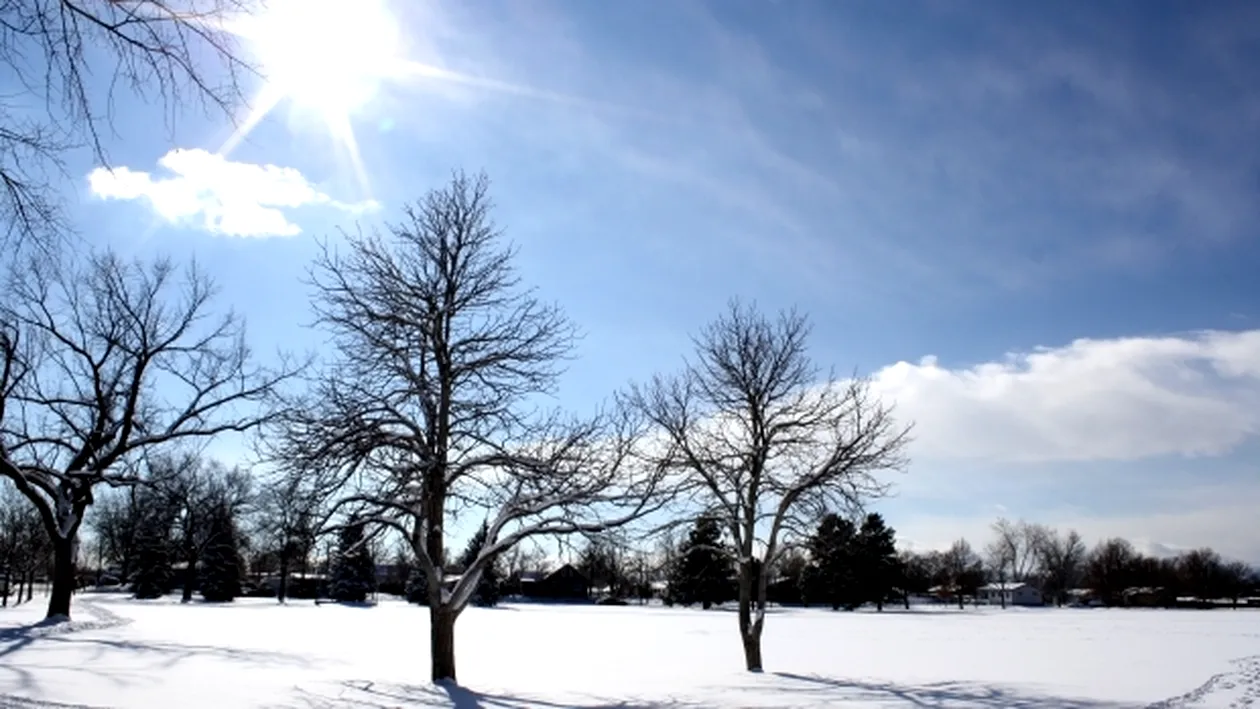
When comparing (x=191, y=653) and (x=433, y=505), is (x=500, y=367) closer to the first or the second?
(x=433, y=505)

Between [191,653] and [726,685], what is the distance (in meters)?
10.1

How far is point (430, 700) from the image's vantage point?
477 inches

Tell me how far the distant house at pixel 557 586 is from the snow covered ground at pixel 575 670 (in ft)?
235

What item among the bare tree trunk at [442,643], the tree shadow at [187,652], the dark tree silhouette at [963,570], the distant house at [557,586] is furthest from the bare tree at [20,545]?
the dark tree silhouette at [963,570]

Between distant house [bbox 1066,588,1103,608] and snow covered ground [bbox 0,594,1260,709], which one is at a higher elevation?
snow covered ground [bbox 0,594,1260,709]

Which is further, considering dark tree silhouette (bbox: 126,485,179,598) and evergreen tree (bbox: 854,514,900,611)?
evergreen tree (bbox: 854,514,900,611)

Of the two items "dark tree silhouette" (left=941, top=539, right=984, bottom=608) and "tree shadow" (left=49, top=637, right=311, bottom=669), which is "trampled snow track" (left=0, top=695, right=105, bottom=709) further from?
"dark tree silhouette" (left=941, top=539, right=984, bottom=608)

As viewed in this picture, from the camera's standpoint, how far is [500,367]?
15188mm

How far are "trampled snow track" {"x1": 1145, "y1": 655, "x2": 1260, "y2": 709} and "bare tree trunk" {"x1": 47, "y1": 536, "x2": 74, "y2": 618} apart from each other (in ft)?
85.2

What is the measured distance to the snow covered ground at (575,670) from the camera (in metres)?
11.5

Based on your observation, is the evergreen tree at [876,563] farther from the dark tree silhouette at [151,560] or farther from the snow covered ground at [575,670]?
the dark tree silhouette at [151,560]

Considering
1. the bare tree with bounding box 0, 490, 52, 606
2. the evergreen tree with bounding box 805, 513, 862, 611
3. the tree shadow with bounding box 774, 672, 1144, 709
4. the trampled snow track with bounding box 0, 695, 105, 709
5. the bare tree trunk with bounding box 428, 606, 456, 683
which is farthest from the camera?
the evergreen tree with bounding box 805, 513, 862, 611

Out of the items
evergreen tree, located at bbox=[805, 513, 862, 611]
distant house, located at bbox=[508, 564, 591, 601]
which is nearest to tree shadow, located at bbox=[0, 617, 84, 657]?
evergreen tree, located at bbox=[805, 513, 862, 611]

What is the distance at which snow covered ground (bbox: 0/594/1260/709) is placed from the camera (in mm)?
11539
